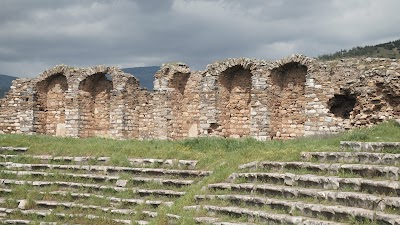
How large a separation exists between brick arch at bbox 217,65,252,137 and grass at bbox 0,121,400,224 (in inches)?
234

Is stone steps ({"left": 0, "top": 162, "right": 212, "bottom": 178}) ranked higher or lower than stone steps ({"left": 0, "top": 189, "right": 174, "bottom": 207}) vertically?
higher

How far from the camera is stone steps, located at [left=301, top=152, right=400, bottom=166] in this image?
32.4 feet

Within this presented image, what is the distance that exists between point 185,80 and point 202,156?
1068 centimetres

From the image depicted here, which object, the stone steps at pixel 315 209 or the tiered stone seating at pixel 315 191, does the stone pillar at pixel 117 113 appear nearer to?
the tiered stone seating at pixel 315 191

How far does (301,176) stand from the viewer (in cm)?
1075

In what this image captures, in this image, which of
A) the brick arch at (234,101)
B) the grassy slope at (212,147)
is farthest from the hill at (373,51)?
the grassy slope at (212,147)

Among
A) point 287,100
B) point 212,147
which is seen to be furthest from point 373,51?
point 212,147

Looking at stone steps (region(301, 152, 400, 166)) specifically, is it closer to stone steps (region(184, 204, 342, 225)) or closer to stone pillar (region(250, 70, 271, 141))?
stone steps (region(184, 204, 342, 225))

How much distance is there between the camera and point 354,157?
10781 mm

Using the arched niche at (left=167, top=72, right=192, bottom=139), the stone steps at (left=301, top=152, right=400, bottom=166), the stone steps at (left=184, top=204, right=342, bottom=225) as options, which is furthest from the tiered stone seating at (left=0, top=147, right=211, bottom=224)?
the arched niche at (left=167, top=72, right=192, bottom=139)

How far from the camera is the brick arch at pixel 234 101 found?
23.7m

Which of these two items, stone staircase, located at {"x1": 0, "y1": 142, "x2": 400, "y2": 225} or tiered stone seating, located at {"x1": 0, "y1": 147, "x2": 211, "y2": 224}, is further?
tiered stone seating, located at {"x1": 0, "y1": 147, "x2": 211, "y2": 224}

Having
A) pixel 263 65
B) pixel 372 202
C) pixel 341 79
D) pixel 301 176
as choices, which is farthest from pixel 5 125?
pixel 372 202

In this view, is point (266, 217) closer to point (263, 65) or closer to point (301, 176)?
point (301, 176)
